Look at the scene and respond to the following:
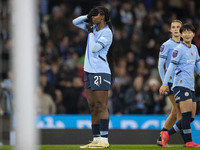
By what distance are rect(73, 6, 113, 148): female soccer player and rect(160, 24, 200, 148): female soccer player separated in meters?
0.78

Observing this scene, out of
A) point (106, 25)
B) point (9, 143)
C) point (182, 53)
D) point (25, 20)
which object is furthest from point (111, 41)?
point (25, 20)

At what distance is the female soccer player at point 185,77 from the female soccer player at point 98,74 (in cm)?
78

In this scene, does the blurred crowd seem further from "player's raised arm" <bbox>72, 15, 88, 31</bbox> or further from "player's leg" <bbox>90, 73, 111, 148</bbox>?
"player's leg" <bbox>90, 73, 111, 148</bbox>

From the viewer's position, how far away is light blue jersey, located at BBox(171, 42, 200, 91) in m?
6.29

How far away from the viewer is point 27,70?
251cm

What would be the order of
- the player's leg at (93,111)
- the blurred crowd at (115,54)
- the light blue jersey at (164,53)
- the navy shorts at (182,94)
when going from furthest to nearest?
the blurred crowd at (115,54) → the light blue jersey at (164,53) → the navy shorts at (182,94) → the player's leg at (93,111)

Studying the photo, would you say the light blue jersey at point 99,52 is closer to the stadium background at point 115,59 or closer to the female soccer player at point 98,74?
the female soccer player at point 98,74

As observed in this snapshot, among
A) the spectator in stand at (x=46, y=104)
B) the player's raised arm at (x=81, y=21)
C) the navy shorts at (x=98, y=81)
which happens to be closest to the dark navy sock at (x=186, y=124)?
the navy shorts at (x=98, y=81)

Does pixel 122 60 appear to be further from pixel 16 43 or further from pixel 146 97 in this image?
pixel 16 43

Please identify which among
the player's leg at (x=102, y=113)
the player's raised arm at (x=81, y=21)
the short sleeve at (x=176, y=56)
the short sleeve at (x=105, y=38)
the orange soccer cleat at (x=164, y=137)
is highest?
the player's raised arm at (x=81, y=21)

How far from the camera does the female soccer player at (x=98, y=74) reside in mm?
5961

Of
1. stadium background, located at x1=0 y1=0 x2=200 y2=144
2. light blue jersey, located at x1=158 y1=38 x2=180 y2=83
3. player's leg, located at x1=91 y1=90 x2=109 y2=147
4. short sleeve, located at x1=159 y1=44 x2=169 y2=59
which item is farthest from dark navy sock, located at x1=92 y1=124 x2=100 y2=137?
stadium background, located at x1=0 y1=0 x2=200 y2=144

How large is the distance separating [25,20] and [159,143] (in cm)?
465

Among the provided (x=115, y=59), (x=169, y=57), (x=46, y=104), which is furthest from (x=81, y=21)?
(x=115, y=59)
